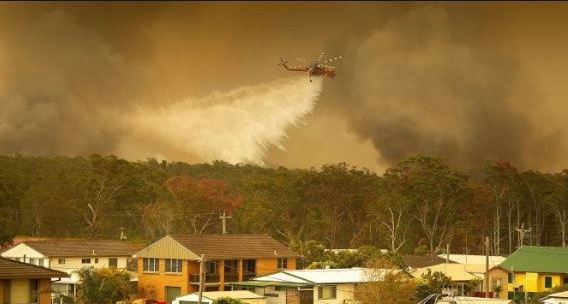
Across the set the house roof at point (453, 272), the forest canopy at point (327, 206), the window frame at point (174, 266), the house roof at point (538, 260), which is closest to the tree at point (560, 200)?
the forest canopy at point (327, 206)

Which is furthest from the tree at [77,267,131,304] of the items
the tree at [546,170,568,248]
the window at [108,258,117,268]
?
the tree at [546,170,568,248]

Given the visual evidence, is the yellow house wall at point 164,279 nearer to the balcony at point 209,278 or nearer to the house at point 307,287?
the balcony at point 209,278

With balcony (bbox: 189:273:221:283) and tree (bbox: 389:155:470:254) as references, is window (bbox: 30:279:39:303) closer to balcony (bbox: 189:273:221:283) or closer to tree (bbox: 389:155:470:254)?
balcony (bbox: 189:273:221:283)

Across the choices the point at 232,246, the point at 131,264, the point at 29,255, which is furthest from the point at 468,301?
the point at 29,255

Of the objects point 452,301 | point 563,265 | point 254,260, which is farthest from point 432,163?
point 452,301

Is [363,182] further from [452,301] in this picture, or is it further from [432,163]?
[452,301]

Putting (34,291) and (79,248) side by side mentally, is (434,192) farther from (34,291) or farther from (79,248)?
(34,291)
